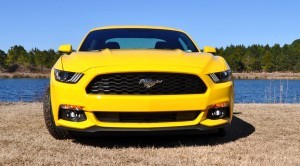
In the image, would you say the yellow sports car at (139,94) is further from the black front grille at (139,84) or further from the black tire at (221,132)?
the black tire at (221,132)

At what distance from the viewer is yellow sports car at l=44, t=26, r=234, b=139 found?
423cm

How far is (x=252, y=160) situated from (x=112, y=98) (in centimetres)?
151

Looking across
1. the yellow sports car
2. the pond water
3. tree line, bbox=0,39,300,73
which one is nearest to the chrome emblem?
the yellow sports car

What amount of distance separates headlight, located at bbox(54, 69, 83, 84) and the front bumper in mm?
55

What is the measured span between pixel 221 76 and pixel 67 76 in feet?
5.65

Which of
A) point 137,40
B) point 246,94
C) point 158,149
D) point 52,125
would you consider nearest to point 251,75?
point 246,94

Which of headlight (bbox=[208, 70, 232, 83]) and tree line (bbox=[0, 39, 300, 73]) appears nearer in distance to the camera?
headlight (bbox=[208, 70, 232, 83])

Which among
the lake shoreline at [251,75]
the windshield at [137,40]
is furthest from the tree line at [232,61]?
the windshield at [137,40]

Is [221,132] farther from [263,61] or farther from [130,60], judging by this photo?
[263,61]

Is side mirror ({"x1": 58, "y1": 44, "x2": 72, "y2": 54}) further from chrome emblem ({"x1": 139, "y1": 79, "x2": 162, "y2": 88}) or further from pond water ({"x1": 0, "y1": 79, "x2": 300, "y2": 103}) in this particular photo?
pond water ({"x1": 0, "y1": 79, "x2": 300, "y2": 103})

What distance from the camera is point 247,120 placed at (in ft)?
23.6

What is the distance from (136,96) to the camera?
4.21 meters

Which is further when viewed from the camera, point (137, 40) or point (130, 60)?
point (137, 40)

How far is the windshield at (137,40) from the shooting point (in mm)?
5891
